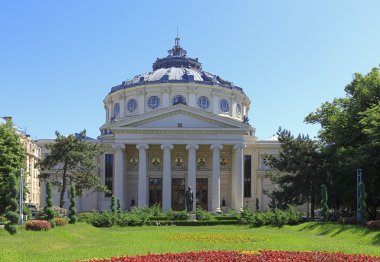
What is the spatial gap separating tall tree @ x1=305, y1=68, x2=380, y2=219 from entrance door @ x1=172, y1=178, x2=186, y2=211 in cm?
2614

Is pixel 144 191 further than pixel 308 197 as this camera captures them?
Yes

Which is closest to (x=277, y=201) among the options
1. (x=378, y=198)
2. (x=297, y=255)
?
(x=378, y=198)

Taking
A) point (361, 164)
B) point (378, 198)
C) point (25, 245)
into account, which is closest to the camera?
point (25, 245)

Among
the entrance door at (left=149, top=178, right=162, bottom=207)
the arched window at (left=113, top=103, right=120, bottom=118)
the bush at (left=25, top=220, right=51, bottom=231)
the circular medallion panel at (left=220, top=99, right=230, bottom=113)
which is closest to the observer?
the bush at (left=25, top=220, right=51, bottom=231)

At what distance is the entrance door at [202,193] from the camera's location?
7425 cm

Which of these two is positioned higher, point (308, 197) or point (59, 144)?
point (59, 144)

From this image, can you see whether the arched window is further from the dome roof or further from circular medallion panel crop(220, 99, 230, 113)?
circular medallion panel crop(220, 99, 230, 113)

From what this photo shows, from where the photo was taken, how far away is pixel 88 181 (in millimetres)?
63219

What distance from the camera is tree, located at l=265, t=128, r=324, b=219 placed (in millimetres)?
52500

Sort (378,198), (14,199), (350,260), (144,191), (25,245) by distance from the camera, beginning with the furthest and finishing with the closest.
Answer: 1. (144,191)
2. (378,198)
3. (14,199)
4. (25,245)
5. (350,260)

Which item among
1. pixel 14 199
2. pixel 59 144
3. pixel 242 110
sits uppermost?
pixel 242 110

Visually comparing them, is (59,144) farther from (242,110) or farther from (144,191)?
(242,110)

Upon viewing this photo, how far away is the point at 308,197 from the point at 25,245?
1364 inches

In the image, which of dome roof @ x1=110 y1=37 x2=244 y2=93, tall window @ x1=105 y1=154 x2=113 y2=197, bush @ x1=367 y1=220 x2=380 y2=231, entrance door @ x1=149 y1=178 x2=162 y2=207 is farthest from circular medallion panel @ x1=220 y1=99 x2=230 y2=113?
bush @ x1=367 y1=220 x2=380 y2=231
